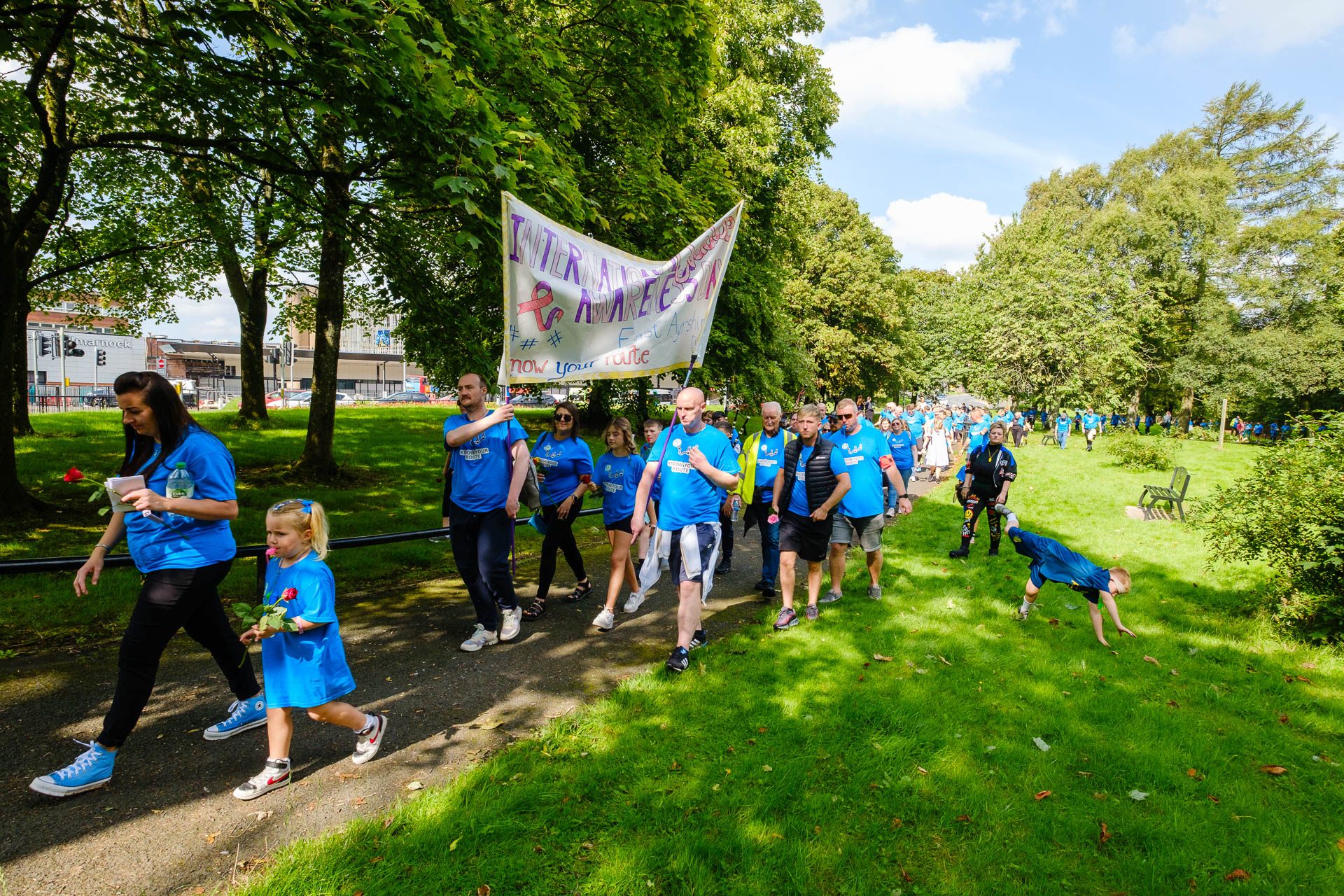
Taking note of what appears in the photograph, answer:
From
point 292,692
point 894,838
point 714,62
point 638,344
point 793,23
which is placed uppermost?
point 793,23

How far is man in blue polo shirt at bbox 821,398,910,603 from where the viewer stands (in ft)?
22.4

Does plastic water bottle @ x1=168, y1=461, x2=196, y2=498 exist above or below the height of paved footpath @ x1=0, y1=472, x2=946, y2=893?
above

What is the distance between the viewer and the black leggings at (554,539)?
636cm

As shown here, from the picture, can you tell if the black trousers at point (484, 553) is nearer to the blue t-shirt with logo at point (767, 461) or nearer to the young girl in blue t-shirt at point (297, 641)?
the young girl in blue t-shirt at point (297, 641)

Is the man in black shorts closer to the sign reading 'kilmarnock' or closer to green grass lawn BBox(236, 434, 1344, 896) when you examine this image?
green grass lawn BBox(236, 434, 1344, 896)

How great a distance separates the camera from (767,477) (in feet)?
24.8

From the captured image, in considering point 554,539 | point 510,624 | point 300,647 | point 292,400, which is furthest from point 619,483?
point 292,400

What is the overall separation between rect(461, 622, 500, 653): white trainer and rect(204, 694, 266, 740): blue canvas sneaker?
1.50 m

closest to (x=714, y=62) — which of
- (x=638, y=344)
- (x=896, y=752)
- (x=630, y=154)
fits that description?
(x=630, y=154)

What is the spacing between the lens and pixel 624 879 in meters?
2.99

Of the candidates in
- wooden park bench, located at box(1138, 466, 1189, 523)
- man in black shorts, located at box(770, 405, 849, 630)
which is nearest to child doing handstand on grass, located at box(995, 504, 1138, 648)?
man in black shorts, located at box(770, 405, 849, 630)

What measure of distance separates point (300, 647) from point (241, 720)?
42.6 inches

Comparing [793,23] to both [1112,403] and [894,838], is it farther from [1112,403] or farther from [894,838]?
[1112,403]

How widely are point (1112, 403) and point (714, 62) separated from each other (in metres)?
32.9
